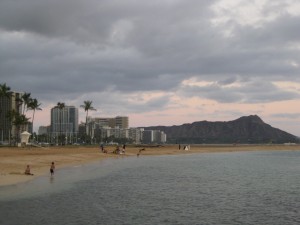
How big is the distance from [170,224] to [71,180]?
2405 cm

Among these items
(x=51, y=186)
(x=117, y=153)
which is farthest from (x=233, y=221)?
(x=117, y=153)

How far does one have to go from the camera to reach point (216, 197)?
34.1 meters

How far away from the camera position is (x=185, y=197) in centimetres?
3378

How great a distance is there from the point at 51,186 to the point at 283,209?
21.5m

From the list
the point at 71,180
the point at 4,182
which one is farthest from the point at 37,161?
the point at 4,182

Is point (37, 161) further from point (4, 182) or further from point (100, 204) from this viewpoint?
point (100, 204)

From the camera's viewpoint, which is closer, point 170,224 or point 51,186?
point 170,224

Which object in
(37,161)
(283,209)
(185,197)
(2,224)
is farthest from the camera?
(37,161)

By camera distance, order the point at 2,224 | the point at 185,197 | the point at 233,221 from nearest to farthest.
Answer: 1. the point at 2,224
2. the point at 233,221
3. the point at 185,197

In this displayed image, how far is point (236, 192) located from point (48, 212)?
62.3 feet

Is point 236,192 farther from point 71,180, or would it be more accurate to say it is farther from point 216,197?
point 71,180

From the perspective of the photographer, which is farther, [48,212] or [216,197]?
[216,197]

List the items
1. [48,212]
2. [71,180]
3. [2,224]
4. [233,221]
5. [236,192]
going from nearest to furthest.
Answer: [2,224] < [233,221] < [48,212] < [236,192] < [71,180]

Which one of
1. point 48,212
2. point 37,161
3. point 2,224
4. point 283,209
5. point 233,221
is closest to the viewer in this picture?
point 2,224
